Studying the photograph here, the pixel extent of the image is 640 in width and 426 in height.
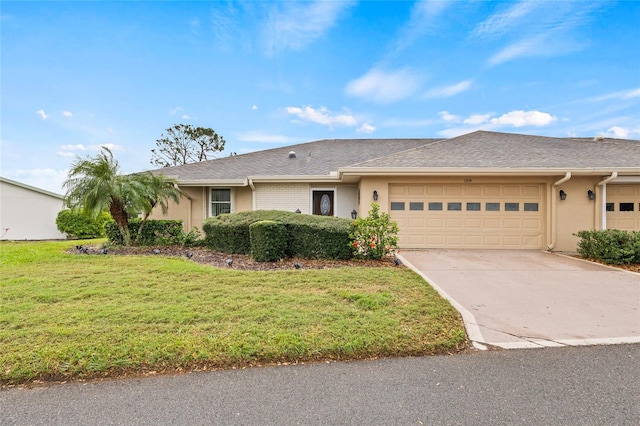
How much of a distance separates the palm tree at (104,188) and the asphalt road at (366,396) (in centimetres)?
A: 762

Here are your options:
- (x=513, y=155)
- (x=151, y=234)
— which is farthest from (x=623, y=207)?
(x=151, y=234)

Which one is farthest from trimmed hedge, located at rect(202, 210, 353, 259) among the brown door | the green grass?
the brown door

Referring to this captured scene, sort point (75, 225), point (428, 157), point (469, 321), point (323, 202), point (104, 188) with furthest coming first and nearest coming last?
point (75, 225)
point (323, 202)
point (428, 157)
point (104, 188)
point (469, 321)

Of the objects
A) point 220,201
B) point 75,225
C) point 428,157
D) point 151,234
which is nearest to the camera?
point 151,234

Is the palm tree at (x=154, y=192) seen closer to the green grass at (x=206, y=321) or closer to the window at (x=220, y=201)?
the window at (x=220, y=201)

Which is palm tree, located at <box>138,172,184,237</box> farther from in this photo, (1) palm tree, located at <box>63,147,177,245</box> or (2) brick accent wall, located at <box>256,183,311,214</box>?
(2) brick accent wall, located at <box>256,183,311,214</box>

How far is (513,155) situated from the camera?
33.9 ft

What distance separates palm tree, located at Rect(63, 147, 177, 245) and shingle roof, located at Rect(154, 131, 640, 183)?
6.26 ft

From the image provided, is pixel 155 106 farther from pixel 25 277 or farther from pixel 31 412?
pixel 31 412

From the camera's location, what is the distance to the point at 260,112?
698 inches

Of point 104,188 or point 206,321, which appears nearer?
point 206,321

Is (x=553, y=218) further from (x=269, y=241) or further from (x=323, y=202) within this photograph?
(x=269, y=241)

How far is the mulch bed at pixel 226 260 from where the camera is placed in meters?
6.91

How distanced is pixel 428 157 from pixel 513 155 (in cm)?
300
